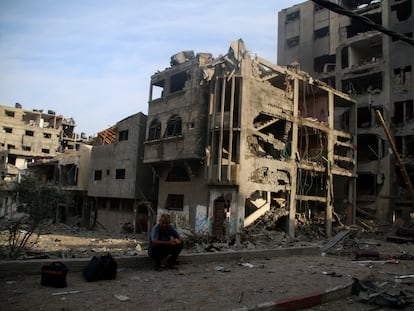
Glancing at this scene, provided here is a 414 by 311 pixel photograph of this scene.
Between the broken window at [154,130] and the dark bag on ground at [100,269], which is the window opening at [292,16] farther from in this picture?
the dark bag on ground at [100,269]

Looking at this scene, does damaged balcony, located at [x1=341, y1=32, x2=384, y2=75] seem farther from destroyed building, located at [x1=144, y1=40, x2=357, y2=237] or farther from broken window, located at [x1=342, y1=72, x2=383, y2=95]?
destroyed building, located at [x1=144, y1=40, x2=357, y2=237]

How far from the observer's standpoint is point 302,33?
42906 millimetres

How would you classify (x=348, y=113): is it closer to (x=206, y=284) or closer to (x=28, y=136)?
(x=206, y=284)

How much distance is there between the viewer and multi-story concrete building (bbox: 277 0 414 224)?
103 ft

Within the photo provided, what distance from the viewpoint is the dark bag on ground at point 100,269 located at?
6359 millimetres

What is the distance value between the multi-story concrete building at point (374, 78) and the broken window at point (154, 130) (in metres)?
11.3

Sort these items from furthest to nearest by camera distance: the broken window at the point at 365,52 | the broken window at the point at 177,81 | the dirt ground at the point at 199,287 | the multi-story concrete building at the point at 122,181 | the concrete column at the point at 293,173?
the broken window at the point at 365,52, the multi-story concrete building at the point at 122,181, the broken window at the point at 177,81, the concrete column at the point at 293,173, the dirt ground at the point at 199,287

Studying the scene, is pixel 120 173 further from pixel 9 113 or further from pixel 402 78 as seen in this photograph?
pixel 9 113

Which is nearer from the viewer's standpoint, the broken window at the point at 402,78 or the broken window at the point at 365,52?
the broken window at the point at 402,78

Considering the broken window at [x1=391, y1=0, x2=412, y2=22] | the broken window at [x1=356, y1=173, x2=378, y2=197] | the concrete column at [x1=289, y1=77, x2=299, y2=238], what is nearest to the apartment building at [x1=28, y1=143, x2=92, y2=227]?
the concrete column at [x1=289, y1=77, x2=299, y2=238]

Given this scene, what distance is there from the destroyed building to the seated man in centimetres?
1195

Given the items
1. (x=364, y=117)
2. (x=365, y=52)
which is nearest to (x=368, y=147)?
(x=364, y=117)

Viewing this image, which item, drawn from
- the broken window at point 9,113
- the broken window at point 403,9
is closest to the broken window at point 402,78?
the broken window at point 403,9

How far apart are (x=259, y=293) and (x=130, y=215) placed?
80.1 feet
